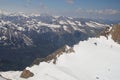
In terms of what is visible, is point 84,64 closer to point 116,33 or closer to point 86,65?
point 86,65

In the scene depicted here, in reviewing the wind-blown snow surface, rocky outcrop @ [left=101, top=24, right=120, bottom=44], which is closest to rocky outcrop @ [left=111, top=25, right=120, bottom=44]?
rocky outcrop @ [left=101, top=24, right=120, bottom=44]

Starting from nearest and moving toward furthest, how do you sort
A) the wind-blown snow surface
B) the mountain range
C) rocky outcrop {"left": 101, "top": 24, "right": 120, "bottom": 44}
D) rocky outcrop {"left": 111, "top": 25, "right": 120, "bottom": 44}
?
the wind-blown snow surface < the mountain range < rocky outcrop {"left": 111, "top": 25, "right": 120, "bottom": 44} < rocky outcrop {"left": 101, "top": 24, "right": 120, "bottom": 44}

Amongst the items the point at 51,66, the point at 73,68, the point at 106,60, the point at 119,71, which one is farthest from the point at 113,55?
the point at 51,66

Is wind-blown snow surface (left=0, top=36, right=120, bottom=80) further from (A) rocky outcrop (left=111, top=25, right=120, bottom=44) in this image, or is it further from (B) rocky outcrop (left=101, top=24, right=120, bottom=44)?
(B) rocky outcrop (left=101, top=24, right=120, bottom=44)

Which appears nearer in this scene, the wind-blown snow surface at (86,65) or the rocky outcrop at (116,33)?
the wind-blown snow surface at (86,65)

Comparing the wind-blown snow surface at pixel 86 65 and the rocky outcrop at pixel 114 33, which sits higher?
the rocky outcrop at pixel 114 33

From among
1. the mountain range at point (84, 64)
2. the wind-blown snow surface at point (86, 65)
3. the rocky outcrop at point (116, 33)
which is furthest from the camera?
the rocky outcrop at point (116, 33)

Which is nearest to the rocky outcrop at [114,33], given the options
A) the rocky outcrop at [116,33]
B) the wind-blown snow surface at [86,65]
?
the rocky outcrop at [116,33]

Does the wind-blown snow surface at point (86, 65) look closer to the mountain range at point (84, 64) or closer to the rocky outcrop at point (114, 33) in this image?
the mountain range at point (84, 64)

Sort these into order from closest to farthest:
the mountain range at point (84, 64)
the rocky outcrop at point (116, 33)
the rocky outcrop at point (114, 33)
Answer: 1. the mountain range at point (84, 64)
2. the rocky outcrop at point (116, 33)
3. the rocky outcrop at point (114, 33)
